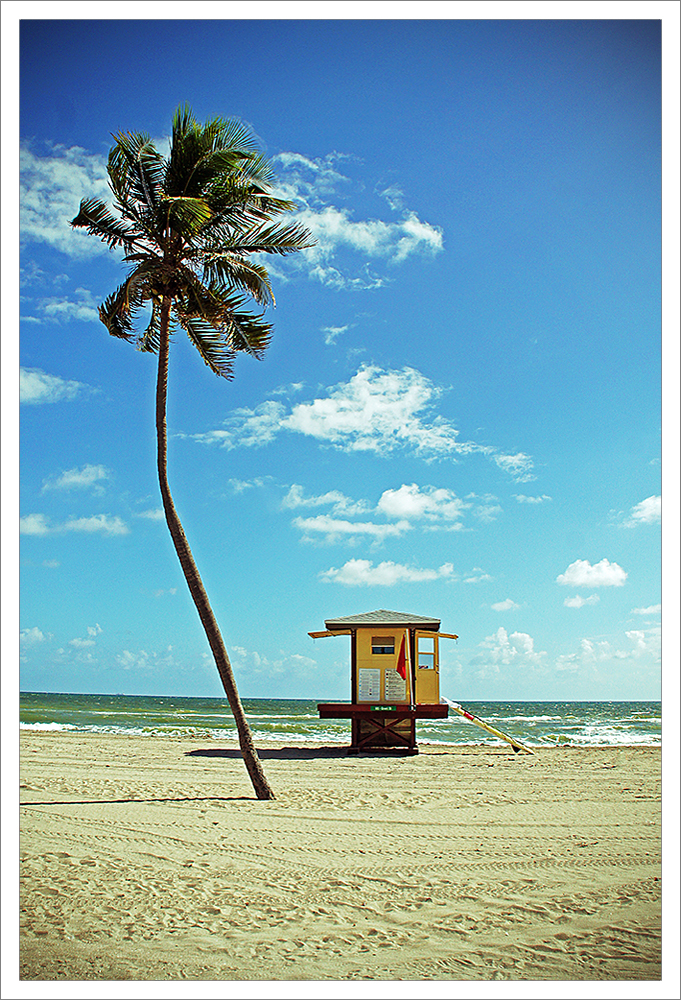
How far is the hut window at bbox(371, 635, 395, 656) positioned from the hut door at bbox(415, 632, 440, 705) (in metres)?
0.58

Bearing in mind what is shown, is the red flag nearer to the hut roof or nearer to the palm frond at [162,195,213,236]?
the hut roof

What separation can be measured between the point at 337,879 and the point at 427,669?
9.08m

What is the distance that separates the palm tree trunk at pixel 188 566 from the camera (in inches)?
360

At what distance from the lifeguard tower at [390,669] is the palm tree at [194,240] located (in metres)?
5.15

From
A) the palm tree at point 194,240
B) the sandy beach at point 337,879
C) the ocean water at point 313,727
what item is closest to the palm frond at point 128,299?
the palm tree at point 194,240

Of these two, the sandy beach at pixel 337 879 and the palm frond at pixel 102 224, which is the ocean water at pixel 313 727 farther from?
the palm frond at pixel 102 224

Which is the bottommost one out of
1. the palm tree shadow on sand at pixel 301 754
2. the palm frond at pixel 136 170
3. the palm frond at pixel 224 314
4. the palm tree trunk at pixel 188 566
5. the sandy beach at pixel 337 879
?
the palm tree shadow on sand at pixel 301 754

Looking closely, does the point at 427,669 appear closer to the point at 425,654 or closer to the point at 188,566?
the point at 425,654

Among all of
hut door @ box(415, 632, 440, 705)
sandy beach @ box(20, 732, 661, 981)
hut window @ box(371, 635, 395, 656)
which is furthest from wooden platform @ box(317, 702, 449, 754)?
sandy beach @ box(20, 732, 661, 981)

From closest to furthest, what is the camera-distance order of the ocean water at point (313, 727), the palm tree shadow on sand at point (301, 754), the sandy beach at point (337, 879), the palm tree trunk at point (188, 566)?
1. the sandy beach at point (337, 879)
2. the palm tree trunk at point (188, 566)
3. the palm tree shadow on sand at point (301, 754)
4. the ocean water at point (313, 727)

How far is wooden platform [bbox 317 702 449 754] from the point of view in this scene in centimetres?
1452

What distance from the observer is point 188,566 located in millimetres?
9289

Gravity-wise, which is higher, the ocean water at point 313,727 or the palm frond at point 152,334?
the palm frond at point 152,334
